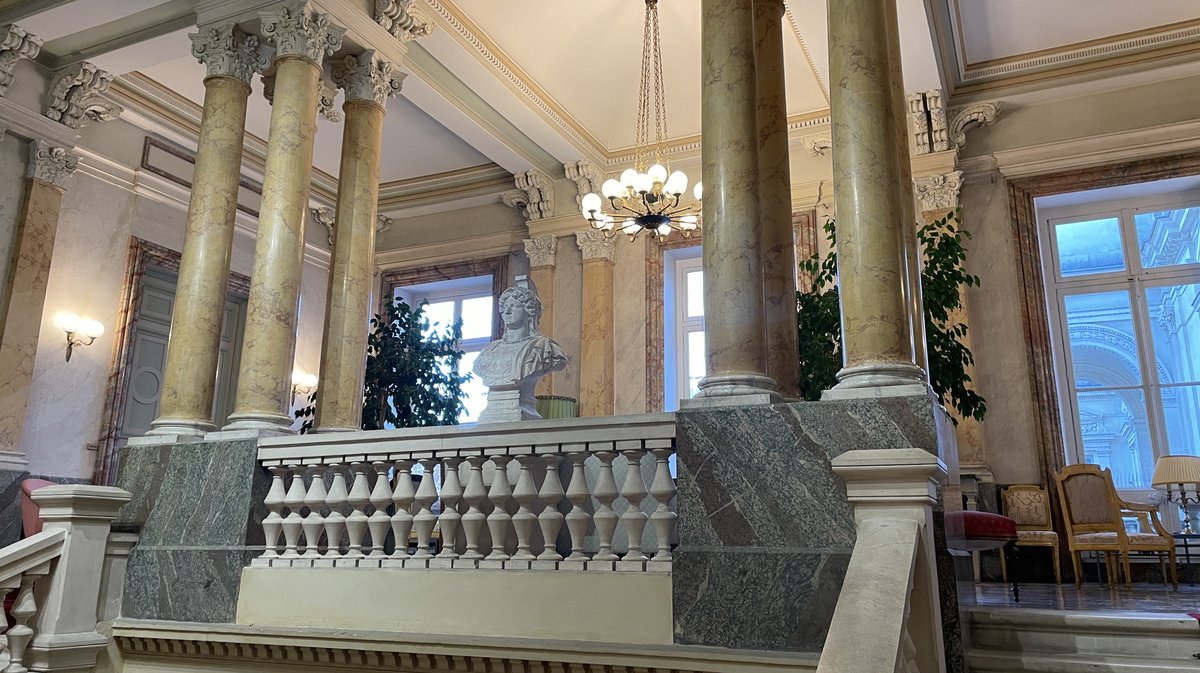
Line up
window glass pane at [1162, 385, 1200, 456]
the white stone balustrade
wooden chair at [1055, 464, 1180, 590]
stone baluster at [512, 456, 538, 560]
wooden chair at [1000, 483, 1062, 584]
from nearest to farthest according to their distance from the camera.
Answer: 1. the white stone balustrade
2. stone baluster at [512, 456, 538, 560]
3. wooden chair at [1055, 464, 1180, 590]
4. wooden chair at [1000, 483, 1062, 584]
5. window glass pane at [1162, 385, 1200, 456]

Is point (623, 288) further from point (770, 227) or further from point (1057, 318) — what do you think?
point (770, 227)

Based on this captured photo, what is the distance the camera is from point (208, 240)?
5551mm

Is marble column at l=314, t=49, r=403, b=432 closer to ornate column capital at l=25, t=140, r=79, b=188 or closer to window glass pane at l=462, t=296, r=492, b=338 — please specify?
ornate column capital at l=25, t=140, r=79, b=188

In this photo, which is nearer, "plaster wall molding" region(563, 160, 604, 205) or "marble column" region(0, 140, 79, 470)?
"marble column" region(0, 140, 79, 470)

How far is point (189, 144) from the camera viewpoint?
9.19m

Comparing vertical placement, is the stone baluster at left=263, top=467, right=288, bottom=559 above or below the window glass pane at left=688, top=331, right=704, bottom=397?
below

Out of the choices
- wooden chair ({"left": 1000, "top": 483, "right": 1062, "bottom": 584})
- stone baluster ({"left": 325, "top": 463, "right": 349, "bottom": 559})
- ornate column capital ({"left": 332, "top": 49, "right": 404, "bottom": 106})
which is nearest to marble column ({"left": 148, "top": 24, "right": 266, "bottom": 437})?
ornate column capital ({"left": 332, "top": 49, "right": 404, "bottom": 106})

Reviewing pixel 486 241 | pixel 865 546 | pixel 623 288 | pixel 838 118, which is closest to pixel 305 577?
pixel 865 546

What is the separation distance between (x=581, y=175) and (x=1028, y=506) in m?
5.36

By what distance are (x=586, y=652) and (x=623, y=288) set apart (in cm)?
634

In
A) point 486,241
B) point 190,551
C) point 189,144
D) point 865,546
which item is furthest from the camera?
point 486,241

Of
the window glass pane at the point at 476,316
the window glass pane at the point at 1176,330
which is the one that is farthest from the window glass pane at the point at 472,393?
the window glass pane at the point at 1176,330

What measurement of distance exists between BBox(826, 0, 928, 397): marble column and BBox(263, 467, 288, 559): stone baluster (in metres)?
2.87

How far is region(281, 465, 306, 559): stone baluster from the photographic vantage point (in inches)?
182
